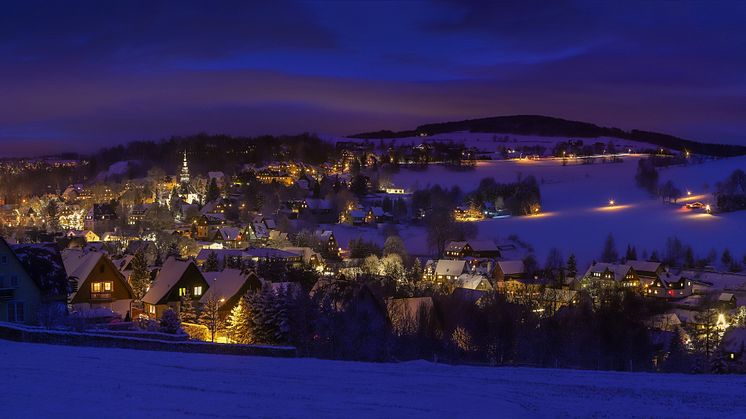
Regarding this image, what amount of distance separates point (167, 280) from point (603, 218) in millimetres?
67173

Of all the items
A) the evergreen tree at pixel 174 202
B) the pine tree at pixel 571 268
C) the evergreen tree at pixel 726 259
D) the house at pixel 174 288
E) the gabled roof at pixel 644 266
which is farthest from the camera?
the evergreen tree at pixel 174 202

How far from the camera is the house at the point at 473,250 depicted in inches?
2899

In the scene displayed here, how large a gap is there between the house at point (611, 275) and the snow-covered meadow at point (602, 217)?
27.2 feet

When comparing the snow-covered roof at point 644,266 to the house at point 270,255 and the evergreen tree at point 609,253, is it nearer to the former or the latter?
the evergreen tree at point 609,253

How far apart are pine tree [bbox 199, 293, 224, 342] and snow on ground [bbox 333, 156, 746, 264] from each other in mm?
46595

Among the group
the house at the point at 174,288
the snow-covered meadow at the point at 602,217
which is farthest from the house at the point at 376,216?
the house at the point at 174,288

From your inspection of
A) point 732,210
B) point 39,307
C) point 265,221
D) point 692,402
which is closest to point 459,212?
point 265,221

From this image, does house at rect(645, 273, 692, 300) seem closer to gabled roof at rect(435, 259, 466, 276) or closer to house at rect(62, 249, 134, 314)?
gabled roof at rect(435, 259, 466, 276)

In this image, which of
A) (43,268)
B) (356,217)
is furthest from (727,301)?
(356,217)

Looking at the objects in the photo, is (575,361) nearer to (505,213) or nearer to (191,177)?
(505,213)

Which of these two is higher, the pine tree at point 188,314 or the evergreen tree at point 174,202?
the evergreen tree at point 174,202

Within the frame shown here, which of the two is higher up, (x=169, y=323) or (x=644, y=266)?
(x=169, y=323)

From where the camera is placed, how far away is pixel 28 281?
26328mm

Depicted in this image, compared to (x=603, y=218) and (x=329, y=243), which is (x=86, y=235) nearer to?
(x=329, y=243)
